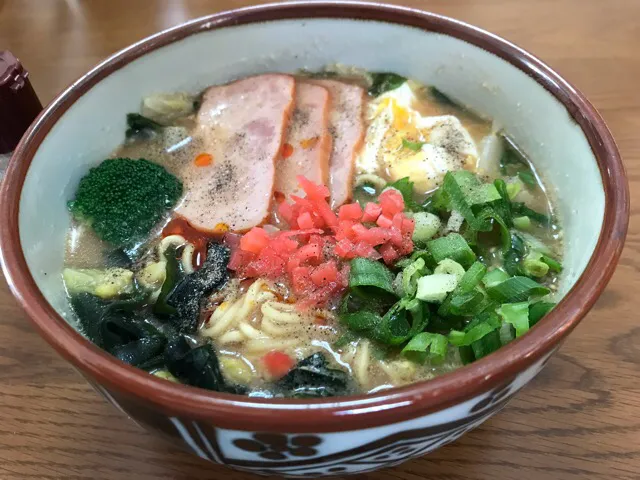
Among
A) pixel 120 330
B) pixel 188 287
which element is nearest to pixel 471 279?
pixel 188 287

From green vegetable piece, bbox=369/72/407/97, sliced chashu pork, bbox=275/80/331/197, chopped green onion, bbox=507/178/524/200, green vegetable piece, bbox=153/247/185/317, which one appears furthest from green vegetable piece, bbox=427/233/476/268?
green vegetable piece, bbox=369/72/407/97

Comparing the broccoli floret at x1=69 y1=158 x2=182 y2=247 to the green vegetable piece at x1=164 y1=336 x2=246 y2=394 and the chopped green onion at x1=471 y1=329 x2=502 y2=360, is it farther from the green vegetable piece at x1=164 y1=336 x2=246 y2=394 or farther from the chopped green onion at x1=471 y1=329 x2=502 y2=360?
the chopped green onion at x1=471 y1=329 x2=502 y2=360

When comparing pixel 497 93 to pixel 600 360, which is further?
pixel 497 93

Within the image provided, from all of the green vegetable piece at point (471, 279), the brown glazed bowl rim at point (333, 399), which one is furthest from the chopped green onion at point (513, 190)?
the green vegetable piece at point (471, 279)

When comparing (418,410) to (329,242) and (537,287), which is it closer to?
(537,287)

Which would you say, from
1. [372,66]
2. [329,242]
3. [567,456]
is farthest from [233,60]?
[567,456]

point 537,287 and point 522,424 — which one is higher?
point 537,287

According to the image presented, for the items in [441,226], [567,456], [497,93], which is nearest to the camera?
[567,456]
